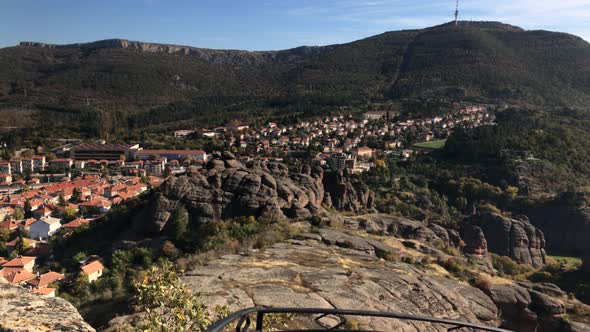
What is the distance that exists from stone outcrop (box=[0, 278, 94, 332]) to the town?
10245 mm

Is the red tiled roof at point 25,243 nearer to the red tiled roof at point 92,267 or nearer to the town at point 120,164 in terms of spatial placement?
the town at point 120,164

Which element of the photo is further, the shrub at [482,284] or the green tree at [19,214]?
the green tree at [19,214]

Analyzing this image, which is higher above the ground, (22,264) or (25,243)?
(22,264)

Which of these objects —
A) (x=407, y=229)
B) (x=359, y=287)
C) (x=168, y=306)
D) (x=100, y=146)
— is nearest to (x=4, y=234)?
(x=407, y=229)

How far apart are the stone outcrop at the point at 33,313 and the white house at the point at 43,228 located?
29637 millimetres

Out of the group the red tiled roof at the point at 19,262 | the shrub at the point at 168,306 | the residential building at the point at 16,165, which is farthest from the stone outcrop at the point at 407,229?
the residential building at the point at 16,165

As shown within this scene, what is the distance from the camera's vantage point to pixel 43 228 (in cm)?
3009

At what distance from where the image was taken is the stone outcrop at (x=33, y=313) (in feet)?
9.27

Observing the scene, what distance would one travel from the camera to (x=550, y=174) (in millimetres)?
44219

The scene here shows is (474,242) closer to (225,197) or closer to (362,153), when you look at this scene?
(225,197)

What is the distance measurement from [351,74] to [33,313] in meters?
121

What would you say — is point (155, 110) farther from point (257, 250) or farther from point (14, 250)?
point (257, 250)

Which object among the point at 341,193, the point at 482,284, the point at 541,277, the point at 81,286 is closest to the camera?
the point at 81,286

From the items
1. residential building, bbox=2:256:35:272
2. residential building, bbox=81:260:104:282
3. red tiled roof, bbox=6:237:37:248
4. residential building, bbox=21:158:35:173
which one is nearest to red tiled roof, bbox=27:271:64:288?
residential building, bbox=81:260:104:282
